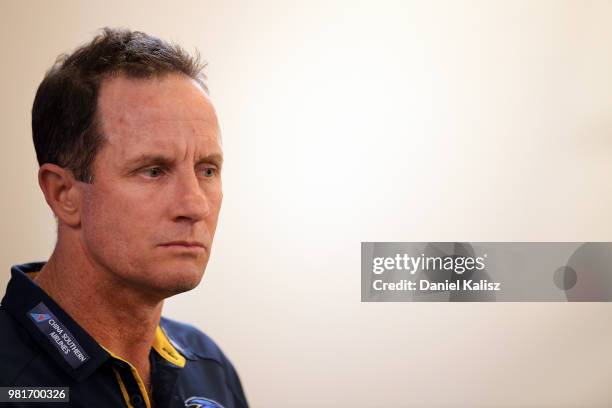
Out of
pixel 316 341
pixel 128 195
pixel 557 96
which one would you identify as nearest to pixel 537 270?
pixel 557 96

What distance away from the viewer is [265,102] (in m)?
2.93

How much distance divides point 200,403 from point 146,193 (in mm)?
462

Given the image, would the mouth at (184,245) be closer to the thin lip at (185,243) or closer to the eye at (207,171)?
the thin lip at (185,243)

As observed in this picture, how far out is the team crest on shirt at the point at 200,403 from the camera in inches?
55.2

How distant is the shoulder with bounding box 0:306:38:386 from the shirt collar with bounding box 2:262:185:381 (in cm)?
1

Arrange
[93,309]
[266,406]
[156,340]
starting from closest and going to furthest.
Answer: [93,309]
[156,340]
[266,406]

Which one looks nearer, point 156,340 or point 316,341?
point 156,340

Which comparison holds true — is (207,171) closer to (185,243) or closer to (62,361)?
(185,243)

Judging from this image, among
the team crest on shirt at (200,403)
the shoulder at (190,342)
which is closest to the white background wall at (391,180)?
the shoulder at (190,342)

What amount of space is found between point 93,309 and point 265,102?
5.77ft

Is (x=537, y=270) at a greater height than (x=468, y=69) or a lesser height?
lesser

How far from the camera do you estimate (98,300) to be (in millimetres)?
1291

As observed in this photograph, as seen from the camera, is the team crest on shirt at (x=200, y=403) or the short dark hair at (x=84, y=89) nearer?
the short dark hair at (x=84, y=89)

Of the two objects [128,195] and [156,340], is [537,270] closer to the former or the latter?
[156,340]
